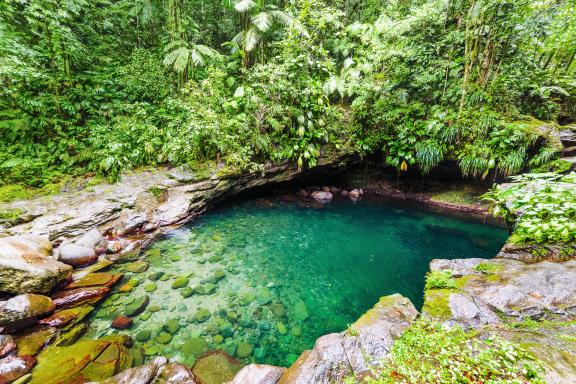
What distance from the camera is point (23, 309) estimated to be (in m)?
3.54

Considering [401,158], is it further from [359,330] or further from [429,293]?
[359,330]

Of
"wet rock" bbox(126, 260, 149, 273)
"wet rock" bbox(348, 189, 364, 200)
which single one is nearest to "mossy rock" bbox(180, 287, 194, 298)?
"wet rock" bbox(126, 260, 149, 273)

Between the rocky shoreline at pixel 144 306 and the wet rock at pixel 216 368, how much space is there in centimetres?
1

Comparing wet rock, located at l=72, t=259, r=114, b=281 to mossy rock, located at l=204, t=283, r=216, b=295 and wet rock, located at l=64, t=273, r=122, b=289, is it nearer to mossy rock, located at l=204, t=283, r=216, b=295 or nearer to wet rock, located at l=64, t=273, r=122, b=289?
wet rock, located at l=64, t=273, r=122, b=289

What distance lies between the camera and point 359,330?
9.43 ft

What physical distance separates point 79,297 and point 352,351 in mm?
4661

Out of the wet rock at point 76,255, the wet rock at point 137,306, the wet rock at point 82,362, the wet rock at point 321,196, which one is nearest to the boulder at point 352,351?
the wet rock at point 82,362

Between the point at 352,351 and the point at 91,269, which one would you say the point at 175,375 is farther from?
the point at 91,269

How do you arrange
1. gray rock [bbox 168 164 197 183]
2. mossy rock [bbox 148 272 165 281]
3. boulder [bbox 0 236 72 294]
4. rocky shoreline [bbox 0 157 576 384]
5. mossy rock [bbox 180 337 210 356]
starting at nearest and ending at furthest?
1. rocky shoreline [bbox 0 157 576 384]
2. mossy rock [bbox 180 337 210 356]
3. boulder [bbox 0 236 72 294]
4. mossy rock [bbox 148 272 165 281]
5. gray rock [bbox 168 164 197 183]

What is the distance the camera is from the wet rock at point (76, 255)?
4.84 m

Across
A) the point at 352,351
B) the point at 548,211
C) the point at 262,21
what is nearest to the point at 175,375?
the point at 352,351

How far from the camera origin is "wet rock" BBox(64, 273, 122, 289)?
4.44m

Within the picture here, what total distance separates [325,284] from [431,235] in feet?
15.1

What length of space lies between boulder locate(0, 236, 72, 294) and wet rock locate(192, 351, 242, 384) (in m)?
2.98
